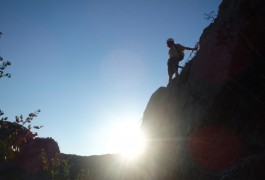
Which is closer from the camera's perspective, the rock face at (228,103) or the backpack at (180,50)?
the rock face at (228,103)

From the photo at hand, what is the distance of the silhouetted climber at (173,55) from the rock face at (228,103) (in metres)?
3.88

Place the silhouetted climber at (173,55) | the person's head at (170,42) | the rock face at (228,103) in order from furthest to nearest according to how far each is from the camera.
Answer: the person's head at (170,42)
the silhouetted climber at (173,55)
the rock face at (228,103)

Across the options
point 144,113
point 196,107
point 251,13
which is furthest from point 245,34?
point 144,113

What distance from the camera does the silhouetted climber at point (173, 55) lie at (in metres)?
13.6

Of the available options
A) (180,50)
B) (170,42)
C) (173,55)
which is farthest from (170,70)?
(170,42)

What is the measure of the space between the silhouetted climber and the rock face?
3.88m

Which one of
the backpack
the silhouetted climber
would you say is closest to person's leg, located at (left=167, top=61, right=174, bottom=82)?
the silhouetted climber

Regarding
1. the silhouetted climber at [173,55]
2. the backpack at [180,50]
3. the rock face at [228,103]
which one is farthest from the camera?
the backpack at [180,50]

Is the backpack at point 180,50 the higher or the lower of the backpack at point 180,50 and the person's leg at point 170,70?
the higher

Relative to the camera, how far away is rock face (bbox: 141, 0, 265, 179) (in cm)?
758

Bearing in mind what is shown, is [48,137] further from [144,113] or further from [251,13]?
[251,13]

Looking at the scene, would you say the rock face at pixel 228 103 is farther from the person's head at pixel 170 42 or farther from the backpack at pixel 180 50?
the person's head at pixel 170 42

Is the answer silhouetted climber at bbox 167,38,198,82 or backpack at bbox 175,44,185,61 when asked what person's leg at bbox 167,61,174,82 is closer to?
silhouetted climber at bbox 167,38,198,82

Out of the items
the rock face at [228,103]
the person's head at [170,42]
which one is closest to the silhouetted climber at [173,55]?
the person's head at [170,42]
